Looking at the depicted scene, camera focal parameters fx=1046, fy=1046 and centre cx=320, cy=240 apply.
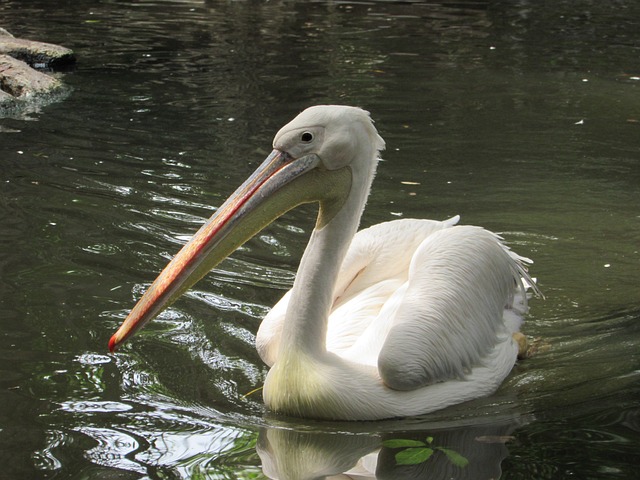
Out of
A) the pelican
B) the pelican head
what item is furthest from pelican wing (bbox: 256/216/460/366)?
the pelican head

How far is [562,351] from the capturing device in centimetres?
404

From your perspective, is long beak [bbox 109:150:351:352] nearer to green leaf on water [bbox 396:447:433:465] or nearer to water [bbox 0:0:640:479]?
water [bbox 0:0:640:479]

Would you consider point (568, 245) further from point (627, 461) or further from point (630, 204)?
point (627, 461)

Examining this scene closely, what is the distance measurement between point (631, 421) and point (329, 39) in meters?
8.52

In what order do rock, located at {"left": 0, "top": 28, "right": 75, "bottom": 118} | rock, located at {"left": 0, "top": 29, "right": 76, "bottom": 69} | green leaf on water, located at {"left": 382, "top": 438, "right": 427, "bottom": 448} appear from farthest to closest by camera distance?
1. rock, located at {"left": 0, "top": 29, "right": 76, "bottom": 69}
2. rock, located at {"left": 0, "top": 28, "right": 75, "bottom": 118}
3. green leaf on water, located at {"left": 382, "top": 438, "right": 427, "bottom": 448}

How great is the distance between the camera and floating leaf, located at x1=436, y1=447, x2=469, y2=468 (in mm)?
3062

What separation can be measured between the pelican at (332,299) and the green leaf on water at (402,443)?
14cm

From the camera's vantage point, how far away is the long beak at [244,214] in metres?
3.21

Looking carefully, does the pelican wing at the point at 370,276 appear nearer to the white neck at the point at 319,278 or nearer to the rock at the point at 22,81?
the white neck at the point at 319,278

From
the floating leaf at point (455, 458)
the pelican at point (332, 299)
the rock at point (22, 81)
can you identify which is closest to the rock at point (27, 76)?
the rock at point (22, 81)

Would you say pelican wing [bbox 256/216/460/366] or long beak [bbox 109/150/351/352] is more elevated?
long beak [bbox 109/150/351/352]

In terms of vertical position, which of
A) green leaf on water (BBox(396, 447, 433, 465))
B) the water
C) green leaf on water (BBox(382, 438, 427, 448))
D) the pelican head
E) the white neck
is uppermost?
the pelican head

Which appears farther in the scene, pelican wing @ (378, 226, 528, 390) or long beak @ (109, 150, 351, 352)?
pelican wing @ (378, 226, 528, 390)

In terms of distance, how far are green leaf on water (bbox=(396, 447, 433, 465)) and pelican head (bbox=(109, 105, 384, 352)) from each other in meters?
0.83
